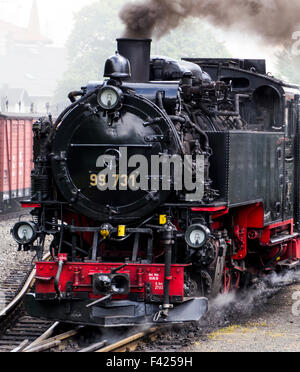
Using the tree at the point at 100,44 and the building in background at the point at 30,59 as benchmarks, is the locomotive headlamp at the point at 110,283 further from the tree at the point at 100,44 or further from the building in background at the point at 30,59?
the building in background at the point at 30,59

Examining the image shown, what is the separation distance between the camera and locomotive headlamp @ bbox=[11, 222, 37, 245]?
331 inches

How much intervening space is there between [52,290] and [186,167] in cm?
188

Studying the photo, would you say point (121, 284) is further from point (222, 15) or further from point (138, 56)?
point (222, 15)

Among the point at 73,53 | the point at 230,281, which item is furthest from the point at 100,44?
the point at 230,281

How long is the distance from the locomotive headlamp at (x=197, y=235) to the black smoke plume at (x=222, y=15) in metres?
3.82

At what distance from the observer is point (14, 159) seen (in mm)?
22094

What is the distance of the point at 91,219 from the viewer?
27.7 feet

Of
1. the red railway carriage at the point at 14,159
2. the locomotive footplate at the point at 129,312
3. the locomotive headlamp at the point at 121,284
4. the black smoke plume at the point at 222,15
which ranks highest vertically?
the black smoke plume at the point at 222,15

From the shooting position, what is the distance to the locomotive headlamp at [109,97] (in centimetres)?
792

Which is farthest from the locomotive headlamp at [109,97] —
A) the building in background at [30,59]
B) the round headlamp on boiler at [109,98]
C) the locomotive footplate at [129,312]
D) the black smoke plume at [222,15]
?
the building in background at [30,59]

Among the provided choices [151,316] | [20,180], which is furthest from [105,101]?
[20,180]

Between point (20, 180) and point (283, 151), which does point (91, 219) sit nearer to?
point (283, 151)

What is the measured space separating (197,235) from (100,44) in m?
55.6

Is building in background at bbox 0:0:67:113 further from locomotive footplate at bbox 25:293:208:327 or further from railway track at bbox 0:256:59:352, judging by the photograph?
locomotive footplate at bbox 25:293:208:327
